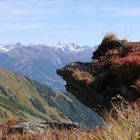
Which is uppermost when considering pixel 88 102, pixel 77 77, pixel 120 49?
pixel 120 49

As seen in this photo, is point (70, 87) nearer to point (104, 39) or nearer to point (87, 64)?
point (87, 64)

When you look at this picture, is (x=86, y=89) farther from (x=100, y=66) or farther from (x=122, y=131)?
(x=122, y=131)

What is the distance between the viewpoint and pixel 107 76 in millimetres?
21547

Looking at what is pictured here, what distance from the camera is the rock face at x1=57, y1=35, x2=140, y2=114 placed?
62.7 feet

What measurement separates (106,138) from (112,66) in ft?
51.8

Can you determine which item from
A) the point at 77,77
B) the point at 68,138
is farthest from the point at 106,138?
the point at 77,77

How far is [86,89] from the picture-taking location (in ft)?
74.6

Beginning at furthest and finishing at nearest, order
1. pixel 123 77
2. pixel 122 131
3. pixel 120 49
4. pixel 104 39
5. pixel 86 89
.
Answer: pixel 104 39 → pixel 120 49 → pixel 86 89 → pixel 123 77 → pixel 122 131

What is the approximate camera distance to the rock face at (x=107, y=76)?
19.1m

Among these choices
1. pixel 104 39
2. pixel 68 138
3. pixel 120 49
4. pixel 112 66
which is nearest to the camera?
pixel 68 138

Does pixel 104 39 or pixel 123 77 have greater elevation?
pixel 104 39

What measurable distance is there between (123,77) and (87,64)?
275 inches

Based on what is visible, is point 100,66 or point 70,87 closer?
point 100,66

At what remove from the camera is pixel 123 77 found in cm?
1986
